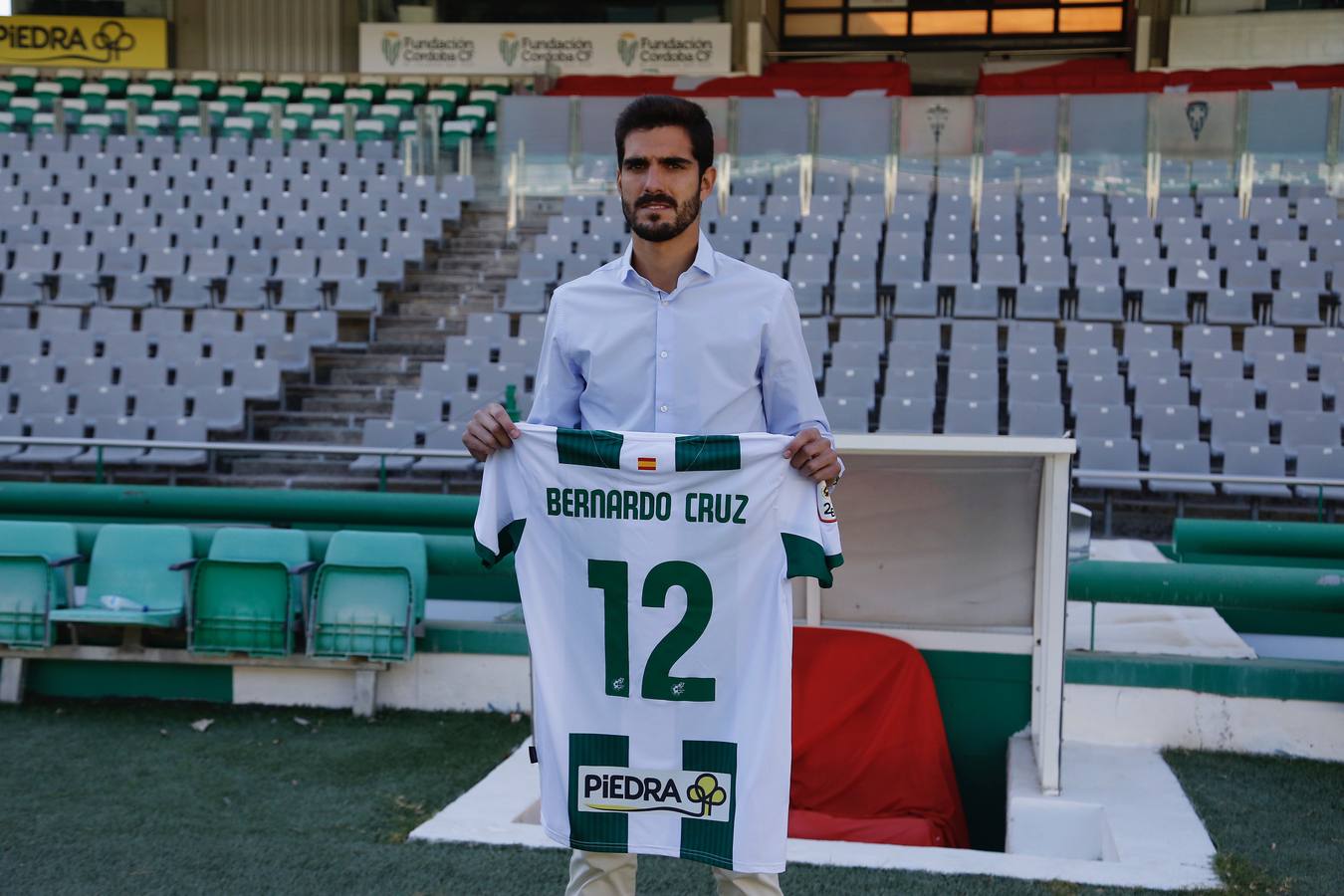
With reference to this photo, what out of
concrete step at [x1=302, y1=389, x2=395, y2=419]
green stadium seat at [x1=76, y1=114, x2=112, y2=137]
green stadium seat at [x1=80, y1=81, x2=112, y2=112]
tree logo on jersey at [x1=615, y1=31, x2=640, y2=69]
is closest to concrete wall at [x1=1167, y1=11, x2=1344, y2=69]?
tree logo on jersey at [x1=615, y1=31, x2=640, y2=69]

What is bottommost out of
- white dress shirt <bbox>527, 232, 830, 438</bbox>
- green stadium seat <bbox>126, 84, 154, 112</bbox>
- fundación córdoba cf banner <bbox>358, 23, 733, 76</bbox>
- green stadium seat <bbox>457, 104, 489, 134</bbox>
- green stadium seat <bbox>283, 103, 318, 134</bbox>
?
white dress shirt <bbox>527, 232, 830, 438</bbox>

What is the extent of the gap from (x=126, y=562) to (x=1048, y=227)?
10.5 metres

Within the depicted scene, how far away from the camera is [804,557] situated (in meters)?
2.63

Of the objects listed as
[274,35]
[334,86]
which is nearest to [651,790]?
[334,86]

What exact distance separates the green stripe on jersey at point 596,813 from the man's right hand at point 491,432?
24.4 inches

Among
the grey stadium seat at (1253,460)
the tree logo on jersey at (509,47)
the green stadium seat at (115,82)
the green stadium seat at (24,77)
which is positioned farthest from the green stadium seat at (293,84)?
the grey stadium seat at (1253,460)

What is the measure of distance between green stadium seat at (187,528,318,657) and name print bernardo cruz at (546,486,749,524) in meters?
3.59

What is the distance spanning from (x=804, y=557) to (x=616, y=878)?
75 cm

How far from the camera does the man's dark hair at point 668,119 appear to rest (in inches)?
98.9

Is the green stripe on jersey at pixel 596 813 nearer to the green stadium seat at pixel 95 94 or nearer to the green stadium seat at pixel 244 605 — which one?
the green stadium seat at pixel 244 605

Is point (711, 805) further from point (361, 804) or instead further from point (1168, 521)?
point (1168, 521)

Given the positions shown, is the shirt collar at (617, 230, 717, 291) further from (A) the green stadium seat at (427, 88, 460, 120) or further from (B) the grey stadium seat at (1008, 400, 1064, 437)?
(A) the green stadium seat at (427, 88, 460, 120)

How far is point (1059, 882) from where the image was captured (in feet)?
12.4

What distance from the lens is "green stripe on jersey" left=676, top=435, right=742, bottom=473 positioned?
2.60 metres
